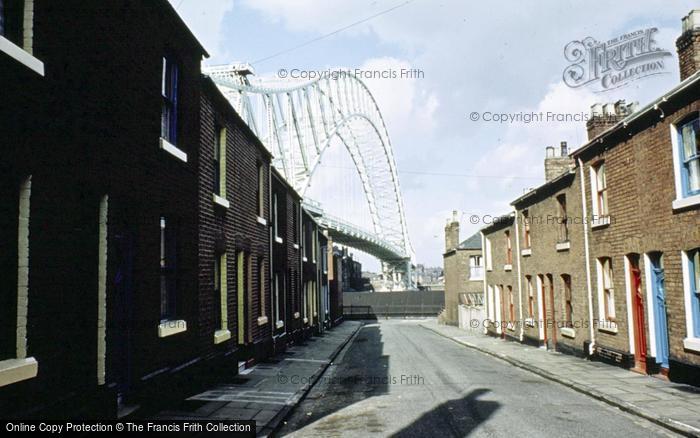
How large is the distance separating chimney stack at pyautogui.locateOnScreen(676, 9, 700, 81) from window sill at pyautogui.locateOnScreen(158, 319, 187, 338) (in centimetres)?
1299

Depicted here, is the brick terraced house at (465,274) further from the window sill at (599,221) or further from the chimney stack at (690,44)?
the chimney stack at (690,44)

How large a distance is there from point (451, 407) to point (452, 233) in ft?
133

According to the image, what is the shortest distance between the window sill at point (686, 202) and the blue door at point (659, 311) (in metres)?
1.80

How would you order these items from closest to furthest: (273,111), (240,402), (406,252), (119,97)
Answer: (119,97) < (240,402) < (273,111) < (406,252)

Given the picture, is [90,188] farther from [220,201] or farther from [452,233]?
[452,233]

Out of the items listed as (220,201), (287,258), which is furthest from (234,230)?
(287,258)

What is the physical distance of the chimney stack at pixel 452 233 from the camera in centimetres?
4978

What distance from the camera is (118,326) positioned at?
7996 mm

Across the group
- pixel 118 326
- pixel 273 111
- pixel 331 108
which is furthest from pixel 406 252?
pixel 118 326

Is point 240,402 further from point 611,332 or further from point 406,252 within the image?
point 406,252

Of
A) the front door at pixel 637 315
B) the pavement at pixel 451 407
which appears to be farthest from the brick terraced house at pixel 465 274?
the pavement at pixel 451 407

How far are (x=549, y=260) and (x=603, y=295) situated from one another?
476 centimetres

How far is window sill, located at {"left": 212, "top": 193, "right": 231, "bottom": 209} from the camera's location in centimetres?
1277

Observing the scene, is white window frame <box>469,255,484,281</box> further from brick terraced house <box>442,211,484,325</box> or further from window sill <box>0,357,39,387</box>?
window sill <box>0,357,39,387</box>
